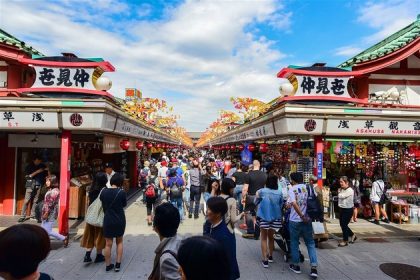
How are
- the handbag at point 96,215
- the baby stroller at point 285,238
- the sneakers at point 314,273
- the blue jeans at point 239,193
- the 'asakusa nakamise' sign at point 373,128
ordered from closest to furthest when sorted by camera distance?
1. the sneakers at point 314,273
2. the handbag at point 96,215
3. the baby stroller at point 285,238
4. the 'asakusa nakamise' sign at point 373,128
5. the blue jeans at point 239,193

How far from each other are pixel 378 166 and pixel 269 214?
302 inches

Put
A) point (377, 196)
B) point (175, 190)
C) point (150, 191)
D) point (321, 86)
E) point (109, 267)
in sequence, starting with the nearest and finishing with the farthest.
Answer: point (109, 267) < point (150, 191) < point (175, 190) < point (321, 86) < point (377, 196)

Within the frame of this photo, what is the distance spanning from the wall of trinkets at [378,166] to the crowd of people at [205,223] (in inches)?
45.5

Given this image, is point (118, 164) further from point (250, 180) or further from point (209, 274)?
point (209, 274)

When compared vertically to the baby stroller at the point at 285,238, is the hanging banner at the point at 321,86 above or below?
above

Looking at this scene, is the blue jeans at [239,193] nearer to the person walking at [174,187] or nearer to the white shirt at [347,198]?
the person walking at [174,187]

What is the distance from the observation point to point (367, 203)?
446 inches

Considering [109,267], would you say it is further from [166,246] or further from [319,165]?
[319,165]

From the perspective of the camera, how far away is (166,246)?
9.87 feet

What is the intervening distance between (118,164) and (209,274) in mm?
16014

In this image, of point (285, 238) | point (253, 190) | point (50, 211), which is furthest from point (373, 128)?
point (50, 211)

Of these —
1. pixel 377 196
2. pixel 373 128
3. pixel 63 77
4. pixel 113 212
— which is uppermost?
pixel 63 77

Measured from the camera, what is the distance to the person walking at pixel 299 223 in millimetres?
5957

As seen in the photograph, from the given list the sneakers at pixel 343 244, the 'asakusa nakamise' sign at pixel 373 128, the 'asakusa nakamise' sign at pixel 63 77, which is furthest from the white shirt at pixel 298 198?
the 'asakusa nakamise' sign at pixel 63 77
